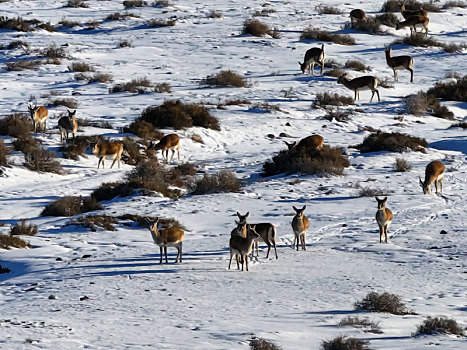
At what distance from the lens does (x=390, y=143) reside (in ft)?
83.4

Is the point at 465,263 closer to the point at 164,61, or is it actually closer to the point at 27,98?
the point at 27,98

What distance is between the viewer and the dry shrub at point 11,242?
15.4 meters

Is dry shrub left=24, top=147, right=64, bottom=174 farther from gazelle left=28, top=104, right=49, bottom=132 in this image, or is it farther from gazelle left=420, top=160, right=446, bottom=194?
gazelle left=420, top=160, right=446, bottom=194

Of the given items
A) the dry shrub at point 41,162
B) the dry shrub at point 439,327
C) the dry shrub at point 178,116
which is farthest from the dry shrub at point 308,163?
the dry shrub at point 439,327

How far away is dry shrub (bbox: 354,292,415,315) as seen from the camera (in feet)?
38.0

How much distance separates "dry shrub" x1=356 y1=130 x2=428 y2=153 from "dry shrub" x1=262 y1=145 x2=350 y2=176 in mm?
2215

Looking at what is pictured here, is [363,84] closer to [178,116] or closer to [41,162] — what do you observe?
[178,116]

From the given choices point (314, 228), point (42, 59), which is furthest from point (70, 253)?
point (42, 59)

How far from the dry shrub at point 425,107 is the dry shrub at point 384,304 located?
20824mm

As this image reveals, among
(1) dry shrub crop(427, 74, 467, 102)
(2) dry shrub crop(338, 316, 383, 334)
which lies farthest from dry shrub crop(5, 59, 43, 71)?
(2) dry shrub crop(338, 316, 383, 334)

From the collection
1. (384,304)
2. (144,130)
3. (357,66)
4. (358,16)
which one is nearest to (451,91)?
(357,66)

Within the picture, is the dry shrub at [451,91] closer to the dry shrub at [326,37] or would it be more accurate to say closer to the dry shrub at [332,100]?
the dry shrub at [332,100]

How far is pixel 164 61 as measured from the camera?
124 feet

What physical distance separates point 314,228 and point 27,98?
15780 millimetres
